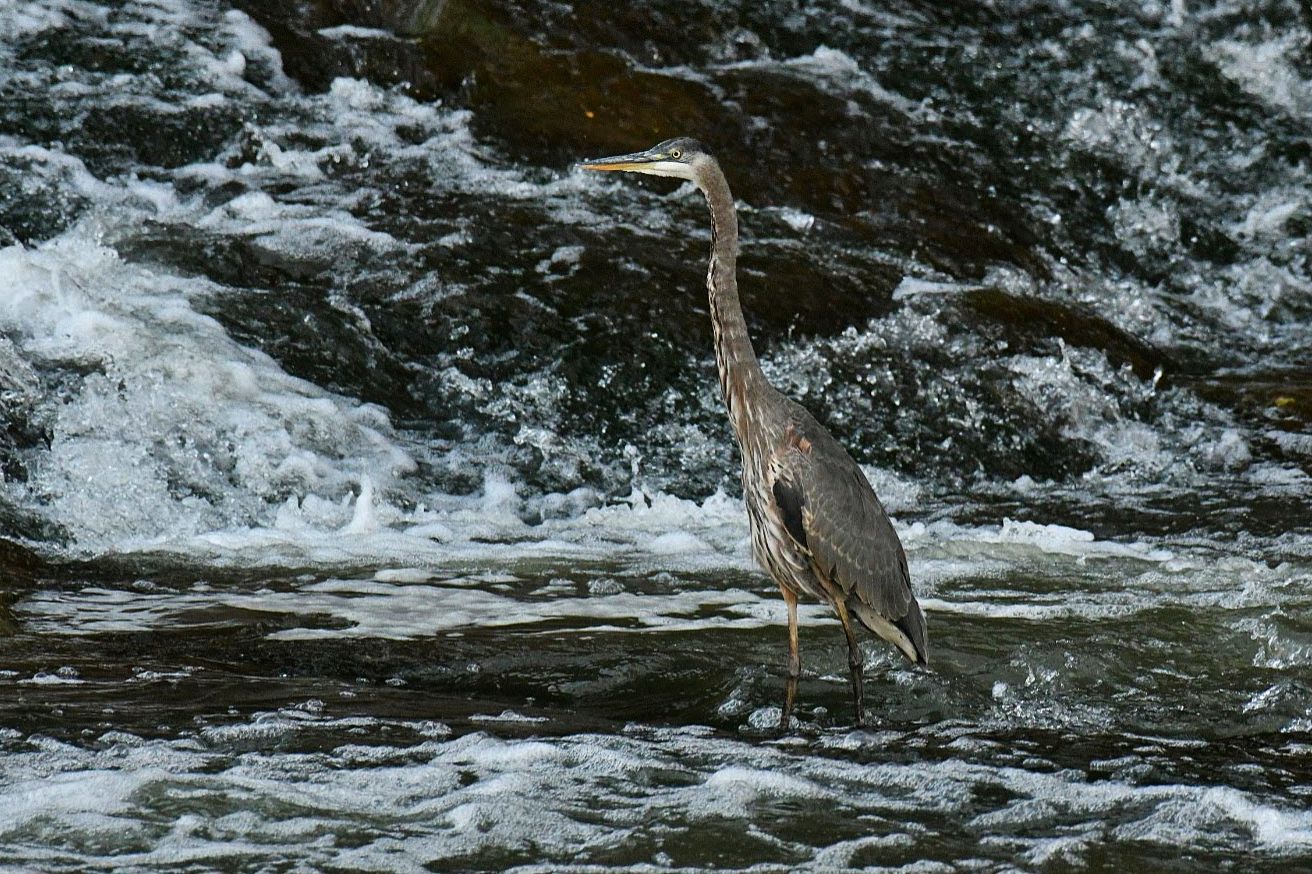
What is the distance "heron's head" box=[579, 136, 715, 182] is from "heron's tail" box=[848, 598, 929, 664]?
5.12 ft

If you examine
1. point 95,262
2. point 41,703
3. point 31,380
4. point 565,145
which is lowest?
point 41,703

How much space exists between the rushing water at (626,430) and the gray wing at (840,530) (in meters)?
0.31

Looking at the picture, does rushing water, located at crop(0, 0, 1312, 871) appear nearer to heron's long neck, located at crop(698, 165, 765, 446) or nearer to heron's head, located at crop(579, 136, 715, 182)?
heron's long neck, located at crop(698, 165, 765, 446)

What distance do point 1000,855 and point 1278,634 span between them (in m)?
2.55

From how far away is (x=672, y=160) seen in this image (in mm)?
5609

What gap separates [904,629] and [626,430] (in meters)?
3.26

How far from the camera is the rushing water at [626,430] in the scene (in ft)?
13.7

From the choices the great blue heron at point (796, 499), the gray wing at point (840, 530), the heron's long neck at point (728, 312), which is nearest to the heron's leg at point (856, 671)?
the great blue heron at point (796, 499)

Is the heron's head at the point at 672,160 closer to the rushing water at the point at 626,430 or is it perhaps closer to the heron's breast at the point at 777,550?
the heron's breast at the point at 777,550

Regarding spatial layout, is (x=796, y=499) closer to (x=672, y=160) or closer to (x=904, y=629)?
(x=904, y=629)

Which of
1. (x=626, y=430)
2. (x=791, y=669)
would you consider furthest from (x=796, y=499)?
(x=626, y=430)

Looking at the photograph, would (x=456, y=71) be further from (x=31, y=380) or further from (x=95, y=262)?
(x=31, y=380)

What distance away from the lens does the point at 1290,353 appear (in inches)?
413

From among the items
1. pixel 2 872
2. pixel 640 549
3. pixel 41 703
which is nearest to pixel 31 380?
pixel 640 549
